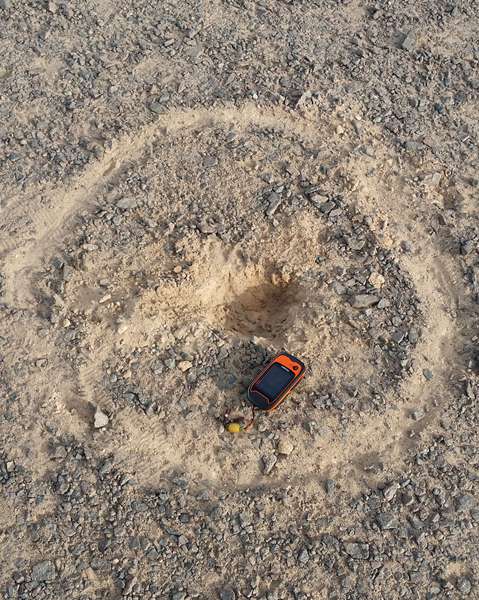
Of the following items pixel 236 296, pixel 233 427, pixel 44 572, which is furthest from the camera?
pixel 236 296

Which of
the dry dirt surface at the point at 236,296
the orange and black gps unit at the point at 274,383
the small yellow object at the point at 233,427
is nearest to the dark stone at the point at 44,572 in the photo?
the dry dirt surface at the point at 236,296

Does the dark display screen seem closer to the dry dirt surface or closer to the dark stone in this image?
the dry dirt surface

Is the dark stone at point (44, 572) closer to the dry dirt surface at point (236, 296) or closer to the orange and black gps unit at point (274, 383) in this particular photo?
the dry dirt surface at point (236, 296)

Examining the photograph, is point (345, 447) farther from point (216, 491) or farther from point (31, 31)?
point (31, 31)

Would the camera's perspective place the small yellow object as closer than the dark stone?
No

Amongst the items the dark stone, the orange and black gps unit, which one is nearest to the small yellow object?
the orange and black gps unit

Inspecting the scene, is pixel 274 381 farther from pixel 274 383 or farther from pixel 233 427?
pixel 233 427

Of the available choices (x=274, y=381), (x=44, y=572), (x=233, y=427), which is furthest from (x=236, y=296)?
(x=44, y=572)
